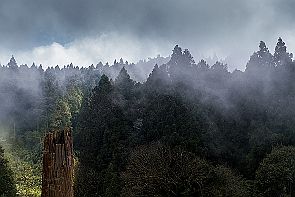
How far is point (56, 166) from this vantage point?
2.28m

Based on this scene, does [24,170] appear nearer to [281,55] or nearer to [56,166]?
[281,55]

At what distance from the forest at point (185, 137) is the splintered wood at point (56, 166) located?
17.0 metres

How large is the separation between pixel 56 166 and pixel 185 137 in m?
22.6

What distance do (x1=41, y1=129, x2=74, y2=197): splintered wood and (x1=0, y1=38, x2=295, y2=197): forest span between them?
1705 cm

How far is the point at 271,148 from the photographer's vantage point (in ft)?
78.1

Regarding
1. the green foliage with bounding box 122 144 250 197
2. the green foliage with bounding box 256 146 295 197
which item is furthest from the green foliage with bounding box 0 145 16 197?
the green foliage with bounding box 256 146 295 197

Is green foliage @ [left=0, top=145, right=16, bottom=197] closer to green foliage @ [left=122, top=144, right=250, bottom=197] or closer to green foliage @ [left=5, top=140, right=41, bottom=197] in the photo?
green foliage @ [left=5, top=140, right=41, bottom=197]

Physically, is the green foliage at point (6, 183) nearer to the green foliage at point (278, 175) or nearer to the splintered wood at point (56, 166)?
the green foliage at point (278, 175)

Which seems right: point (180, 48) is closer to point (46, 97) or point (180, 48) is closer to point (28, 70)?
point (46, 97)

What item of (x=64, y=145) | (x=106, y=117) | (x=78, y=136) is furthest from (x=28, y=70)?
(x=64, y=145)

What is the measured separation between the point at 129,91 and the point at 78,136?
530 centimetres

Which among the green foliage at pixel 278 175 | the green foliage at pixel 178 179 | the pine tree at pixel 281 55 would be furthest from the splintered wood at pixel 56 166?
the pine tree at pixel 281 55

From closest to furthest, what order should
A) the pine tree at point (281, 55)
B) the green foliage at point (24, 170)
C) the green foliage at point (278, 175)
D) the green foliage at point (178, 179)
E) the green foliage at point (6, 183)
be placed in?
the green foliage at point (178, 179) < the green foliage at point (278, 175) < the green foliage at point (6, 183) < the green foliage at point (24, 170) < the pine tree at point (281, 55)

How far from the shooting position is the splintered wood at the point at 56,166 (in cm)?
227
